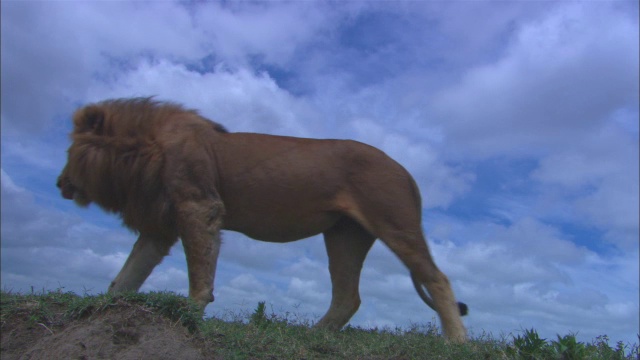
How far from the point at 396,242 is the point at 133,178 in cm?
264

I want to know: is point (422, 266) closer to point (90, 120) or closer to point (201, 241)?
point (201, 241)

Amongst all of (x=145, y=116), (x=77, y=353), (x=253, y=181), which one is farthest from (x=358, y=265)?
(x=77, y=353)

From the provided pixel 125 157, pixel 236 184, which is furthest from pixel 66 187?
pixel 236 184

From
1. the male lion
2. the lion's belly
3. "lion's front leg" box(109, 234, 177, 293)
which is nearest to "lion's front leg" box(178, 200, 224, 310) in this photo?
the male lion

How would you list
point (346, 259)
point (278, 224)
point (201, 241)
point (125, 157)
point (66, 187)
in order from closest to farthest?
point (201, 241), point (125, 157), point (278, 224), point (66, 187), point (346, 259)

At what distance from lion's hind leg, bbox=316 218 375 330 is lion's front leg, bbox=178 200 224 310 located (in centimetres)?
156

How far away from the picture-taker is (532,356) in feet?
18.1

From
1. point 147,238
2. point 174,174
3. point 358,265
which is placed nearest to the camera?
point 174,174

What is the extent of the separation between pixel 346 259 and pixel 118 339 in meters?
3.06

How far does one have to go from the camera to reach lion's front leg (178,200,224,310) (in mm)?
6328

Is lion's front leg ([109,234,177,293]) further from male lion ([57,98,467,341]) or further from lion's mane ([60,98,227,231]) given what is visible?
lion's mane ([60,98,227,231])

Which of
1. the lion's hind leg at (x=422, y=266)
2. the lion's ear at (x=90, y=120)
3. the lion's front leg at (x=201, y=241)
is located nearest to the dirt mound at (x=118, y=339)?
the lion's front leg at (x=201, y=241)

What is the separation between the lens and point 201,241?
254 inches

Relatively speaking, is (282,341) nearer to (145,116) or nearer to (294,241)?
(294,241)
